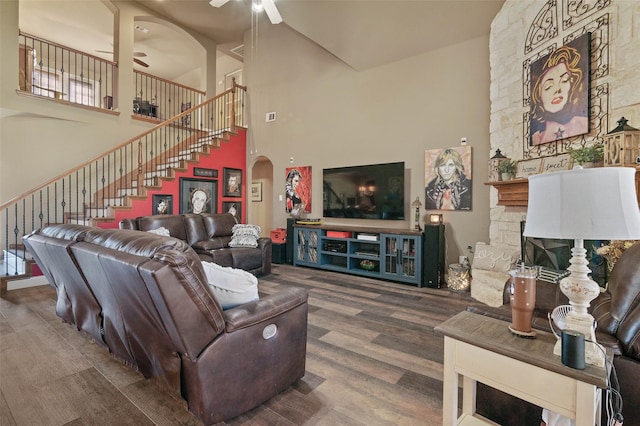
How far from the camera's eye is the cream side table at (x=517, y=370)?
1013mm

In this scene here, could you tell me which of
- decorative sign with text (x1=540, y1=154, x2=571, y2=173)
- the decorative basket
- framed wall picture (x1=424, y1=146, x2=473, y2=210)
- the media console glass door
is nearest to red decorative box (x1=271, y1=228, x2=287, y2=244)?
the media console glass door

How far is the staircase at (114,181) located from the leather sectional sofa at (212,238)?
38.9 inches

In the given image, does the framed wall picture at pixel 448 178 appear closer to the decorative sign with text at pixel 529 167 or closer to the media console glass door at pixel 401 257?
the media console glass door at pixel 401 257

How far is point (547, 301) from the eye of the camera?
205cm

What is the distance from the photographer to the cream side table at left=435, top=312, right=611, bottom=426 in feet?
3.32

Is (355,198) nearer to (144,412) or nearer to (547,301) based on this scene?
(547,301)

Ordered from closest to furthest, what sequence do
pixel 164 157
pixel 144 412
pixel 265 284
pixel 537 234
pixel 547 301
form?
pixel 537 234
pixel 144 412
pixel 547 301
pixel 265 284
pixel 164 157

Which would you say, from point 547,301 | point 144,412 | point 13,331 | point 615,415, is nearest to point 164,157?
point 13,331

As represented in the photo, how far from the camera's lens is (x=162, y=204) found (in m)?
6.00

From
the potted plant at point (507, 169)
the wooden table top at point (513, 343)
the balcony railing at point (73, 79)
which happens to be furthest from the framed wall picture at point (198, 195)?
the wooden table top at point (513, 343)

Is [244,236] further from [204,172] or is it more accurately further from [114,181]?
[114,181]

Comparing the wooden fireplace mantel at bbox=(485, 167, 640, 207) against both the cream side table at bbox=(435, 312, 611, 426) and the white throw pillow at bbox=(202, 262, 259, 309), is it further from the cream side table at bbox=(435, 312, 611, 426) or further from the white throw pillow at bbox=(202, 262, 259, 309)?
the white throw pillow at bbox=(202, 262, 259, 309)

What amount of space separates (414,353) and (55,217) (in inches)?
244

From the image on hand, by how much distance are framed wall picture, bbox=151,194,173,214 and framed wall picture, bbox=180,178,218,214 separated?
224mm
